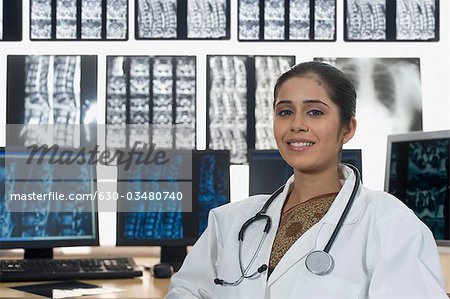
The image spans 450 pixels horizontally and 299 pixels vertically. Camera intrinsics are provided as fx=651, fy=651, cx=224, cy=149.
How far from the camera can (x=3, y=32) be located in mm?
2686

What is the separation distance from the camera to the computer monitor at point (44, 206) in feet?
6.98

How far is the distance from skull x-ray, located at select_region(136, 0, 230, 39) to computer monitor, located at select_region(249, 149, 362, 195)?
668 mm

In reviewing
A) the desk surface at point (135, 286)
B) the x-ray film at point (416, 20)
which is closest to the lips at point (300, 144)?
the desk surface at point (135, 286)

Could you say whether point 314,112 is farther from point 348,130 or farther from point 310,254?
point 310,254

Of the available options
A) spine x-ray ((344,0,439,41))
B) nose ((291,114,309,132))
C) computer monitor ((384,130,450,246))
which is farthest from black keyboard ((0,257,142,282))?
spine x-ray ((344,0,439,41))

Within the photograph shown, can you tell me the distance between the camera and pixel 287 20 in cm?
280

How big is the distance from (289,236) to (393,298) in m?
0.30

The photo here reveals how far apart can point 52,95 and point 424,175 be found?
1493mm

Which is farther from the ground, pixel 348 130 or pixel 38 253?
pixel 348 130

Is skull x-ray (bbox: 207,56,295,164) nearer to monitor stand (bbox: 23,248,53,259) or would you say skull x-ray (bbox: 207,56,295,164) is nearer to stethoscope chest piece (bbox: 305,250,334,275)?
monitor stand (bbox: 23,248,53,259)

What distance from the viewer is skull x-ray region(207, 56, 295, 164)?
2.72m

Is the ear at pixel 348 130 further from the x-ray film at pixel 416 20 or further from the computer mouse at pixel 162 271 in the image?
the x-ray film at pixel 416 20

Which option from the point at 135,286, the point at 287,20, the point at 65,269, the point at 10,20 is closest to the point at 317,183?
the point at 135,286

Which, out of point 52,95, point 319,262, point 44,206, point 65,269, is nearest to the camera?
point 319,262
